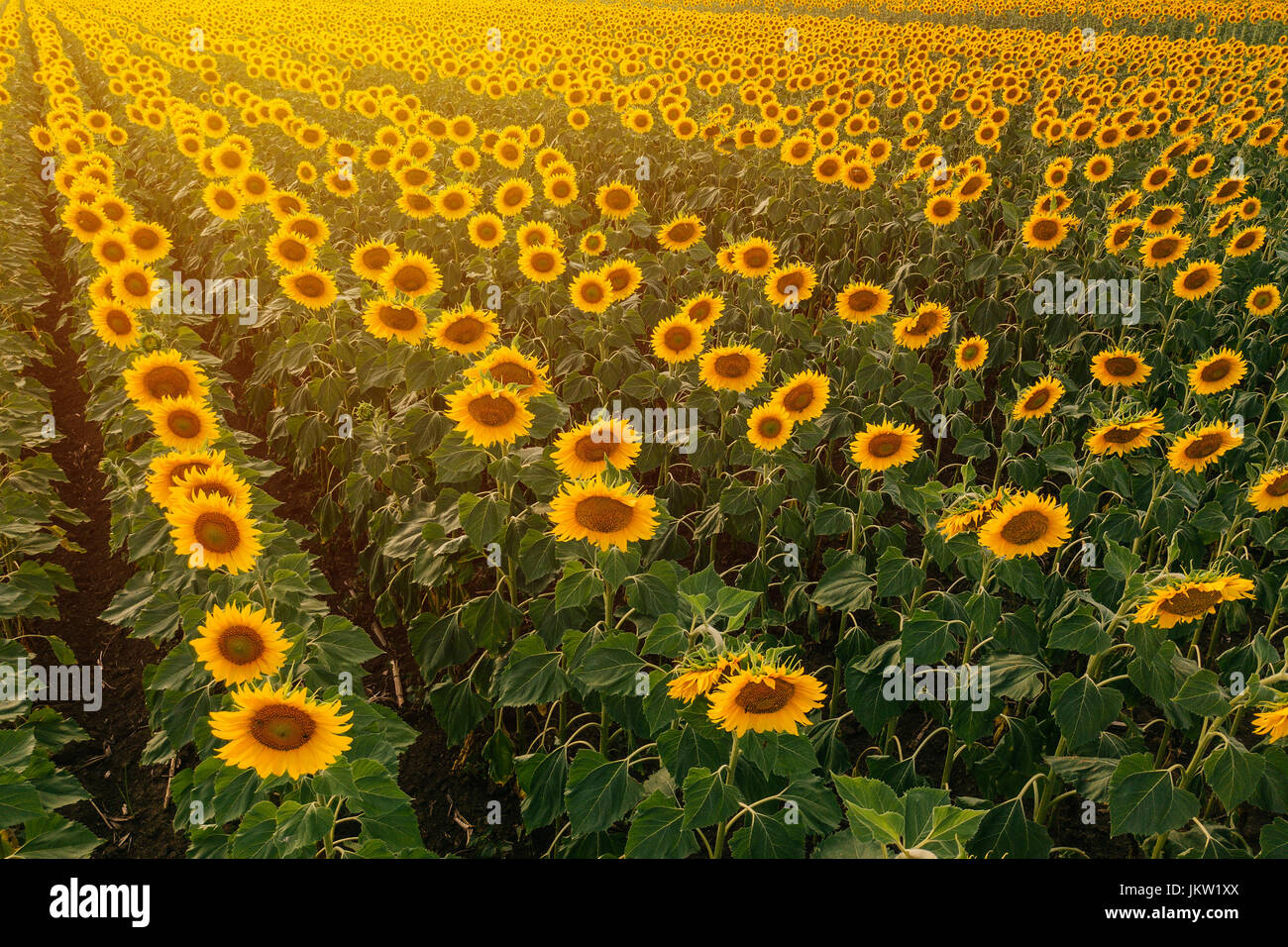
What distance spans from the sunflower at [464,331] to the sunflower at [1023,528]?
287cm

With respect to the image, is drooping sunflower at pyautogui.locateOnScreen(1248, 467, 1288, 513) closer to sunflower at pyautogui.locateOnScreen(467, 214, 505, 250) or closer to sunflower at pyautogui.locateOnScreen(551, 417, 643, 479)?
sunflower at pyautogui.locateOnScreen(551, 417, 643, 479)

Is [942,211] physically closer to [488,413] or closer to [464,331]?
[464,331]

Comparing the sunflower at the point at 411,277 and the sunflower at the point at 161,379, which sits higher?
the sunflower at the point at 411,277

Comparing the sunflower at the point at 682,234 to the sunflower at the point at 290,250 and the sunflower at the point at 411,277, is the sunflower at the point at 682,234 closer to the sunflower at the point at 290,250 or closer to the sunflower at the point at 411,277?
the sunflower at the point at 411,277

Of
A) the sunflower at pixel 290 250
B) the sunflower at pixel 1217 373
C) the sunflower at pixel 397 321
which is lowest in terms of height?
the sunflower at pixel 1217 373

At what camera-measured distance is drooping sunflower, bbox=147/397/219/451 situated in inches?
146

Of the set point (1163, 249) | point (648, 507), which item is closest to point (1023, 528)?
point (648, 507)

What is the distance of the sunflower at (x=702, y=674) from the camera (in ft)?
6.68

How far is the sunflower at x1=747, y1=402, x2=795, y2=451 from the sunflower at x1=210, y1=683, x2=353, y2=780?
265 cm

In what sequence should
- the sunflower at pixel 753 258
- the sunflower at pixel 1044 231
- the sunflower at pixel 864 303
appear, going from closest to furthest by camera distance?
the sunflower at pixel 864 303
the sunflower at pixel 753 258
the sunflower at pixel 1044 231

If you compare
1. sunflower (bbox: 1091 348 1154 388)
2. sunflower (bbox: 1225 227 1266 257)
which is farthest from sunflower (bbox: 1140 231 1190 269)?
sunflower (bbox: 1091 348 1154 388)

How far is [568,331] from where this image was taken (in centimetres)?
605

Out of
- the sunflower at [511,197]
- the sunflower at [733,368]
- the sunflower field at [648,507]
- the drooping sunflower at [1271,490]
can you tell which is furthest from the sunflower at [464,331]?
the drooping sunflower at [1271,490]

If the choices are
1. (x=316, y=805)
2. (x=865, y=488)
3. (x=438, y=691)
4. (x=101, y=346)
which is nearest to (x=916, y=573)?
(x=865, y=488)
